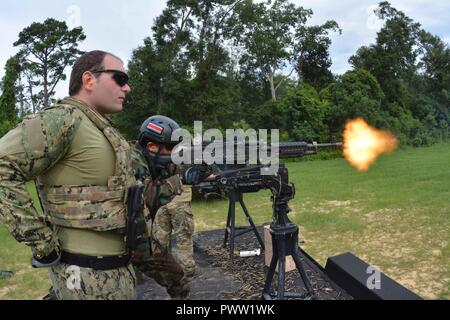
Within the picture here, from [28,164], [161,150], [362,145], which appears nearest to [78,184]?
[28,164]

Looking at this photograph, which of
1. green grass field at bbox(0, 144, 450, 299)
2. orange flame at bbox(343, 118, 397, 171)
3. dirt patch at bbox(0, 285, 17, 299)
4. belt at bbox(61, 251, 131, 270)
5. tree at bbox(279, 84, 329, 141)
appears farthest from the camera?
tree at bbox(279, 84, 329, 141)

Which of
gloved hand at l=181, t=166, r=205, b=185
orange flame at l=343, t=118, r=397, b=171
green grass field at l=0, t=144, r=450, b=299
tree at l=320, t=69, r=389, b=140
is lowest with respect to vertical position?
green grass field at l=0, t=144, r=450, b=299

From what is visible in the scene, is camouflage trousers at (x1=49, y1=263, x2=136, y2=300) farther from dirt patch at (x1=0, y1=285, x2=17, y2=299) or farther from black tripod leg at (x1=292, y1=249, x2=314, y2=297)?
dirt patch at (x1=0, y1=285, x2=17, y2=299)

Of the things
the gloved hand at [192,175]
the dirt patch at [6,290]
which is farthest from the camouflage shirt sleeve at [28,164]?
the dirt patch at [6,290]

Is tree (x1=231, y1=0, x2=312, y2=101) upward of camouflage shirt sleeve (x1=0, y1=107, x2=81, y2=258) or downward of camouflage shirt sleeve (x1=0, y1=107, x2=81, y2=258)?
upward

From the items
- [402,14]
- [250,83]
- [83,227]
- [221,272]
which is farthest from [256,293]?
[402,14]

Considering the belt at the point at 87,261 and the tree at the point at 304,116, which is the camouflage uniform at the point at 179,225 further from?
the tree at the point at 304,116

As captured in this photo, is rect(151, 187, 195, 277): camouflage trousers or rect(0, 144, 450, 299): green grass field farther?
rect(0, 144, 450, 299): green grass field

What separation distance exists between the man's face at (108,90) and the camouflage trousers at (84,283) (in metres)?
1.01

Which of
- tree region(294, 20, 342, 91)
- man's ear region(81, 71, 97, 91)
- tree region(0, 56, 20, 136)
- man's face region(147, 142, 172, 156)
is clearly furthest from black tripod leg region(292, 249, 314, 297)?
tree region(294, 20, 342, 91)

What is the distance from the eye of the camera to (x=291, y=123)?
2617cm

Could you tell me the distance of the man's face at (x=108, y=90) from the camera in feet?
8.05

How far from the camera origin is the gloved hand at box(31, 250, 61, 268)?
227 cm
